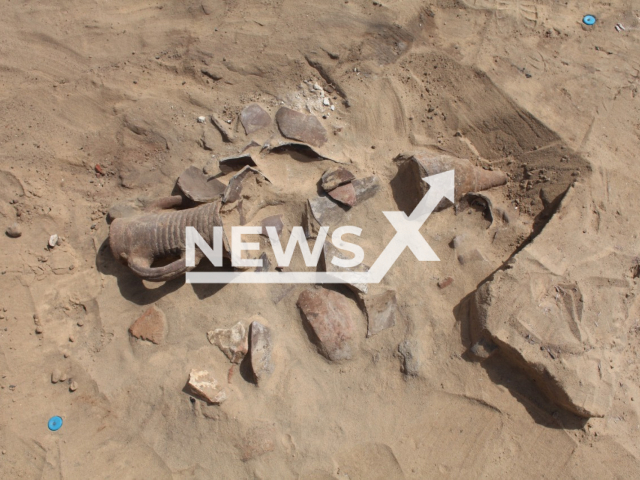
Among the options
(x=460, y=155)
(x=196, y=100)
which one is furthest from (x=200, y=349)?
(x=460, y=155)

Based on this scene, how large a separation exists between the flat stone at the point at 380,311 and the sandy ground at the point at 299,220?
0.07 meters

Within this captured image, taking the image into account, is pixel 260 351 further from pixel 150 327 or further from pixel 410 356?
pixel 410 356

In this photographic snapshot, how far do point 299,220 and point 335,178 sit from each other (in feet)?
1.44

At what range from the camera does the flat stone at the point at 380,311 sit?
2.98 metres

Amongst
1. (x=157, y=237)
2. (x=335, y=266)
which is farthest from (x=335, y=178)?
(x=157, y=237)

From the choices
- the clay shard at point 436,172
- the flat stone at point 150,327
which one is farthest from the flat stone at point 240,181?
the clay shard at point 436,172

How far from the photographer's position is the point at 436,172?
10.5 feet

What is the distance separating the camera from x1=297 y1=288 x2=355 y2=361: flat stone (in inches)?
115

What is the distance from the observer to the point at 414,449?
8.91 feet

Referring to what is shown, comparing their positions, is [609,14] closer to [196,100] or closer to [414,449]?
[196,100]

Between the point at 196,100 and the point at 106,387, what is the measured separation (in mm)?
2418

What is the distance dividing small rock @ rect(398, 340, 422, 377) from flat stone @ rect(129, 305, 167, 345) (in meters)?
1.73

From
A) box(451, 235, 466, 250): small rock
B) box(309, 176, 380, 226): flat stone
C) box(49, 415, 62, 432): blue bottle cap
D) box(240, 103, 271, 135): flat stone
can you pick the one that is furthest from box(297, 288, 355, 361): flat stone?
box(49, 415, 62, 432): blue bottle cap

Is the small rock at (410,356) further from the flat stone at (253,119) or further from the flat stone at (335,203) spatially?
the flat stone at (253,119)
